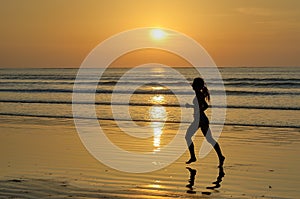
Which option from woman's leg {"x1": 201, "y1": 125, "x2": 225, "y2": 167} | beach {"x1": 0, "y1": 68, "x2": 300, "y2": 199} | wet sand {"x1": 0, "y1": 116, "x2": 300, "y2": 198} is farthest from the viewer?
woman's leg {"x1": 201, "y1": 125, "x2": 225, "y2": 167}

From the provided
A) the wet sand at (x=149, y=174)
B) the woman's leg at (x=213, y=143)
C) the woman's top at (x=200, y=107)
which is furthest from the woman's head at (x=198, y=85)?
the wet sand at (x=149, y=174)

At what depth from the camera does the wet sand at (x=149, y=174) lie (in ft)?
31.8

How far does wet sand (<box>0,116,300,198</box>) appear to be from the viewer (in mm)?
9695

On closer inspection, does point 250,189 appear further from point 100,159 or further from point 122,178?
point 100,159

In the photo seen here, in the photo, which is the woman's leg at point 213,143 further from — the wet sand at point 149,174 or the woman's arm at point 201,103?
the woman's arm at point 201,103

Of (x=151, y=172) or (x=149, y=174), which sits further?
(x=151, y=172)

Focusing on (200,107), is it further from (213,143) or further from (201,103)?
(213,143)

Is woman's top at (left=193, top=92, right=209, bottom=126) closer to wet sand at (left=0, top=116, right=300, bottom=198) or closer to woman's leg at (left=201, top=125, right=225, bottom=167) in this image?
woman's leg at (left=201, top=125, right=225, bottom=167)

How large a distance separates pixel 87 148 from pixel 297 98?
22.6 metres

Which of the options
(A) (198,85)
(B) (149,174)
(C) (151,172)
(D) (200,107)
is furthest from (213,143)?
(B) (149,174)

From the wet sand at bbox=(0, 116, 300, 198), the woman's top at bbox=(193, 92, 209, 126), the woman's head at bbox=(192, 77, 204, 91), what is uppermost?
the woman's head at bbox=(192, 77, 204, 91)

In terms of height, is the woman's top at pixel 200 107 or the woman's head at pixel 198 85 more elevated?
the woman's head at pixel 198 85

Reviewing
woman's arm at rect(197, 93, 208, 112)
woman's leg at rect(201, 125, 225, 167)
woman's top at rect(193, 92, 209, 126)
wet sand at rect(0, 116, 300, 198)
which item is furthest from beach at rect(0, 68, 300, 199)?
woman's arm at rect(197, 93, 208, 112)

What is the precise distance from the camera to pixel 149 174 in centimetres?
1147
